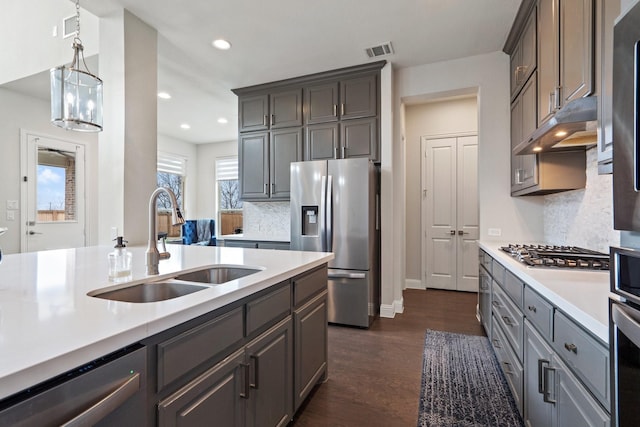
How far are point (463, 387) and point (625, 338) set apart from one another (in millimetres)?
1713

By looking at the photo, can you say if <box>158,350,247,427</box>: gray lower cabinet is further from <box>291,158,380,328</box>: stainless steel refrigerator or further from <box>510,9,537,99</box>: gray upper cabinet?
<box>510,9,537,99</box>: gray upper cabinet

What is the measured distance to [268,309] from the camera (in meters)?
1.41

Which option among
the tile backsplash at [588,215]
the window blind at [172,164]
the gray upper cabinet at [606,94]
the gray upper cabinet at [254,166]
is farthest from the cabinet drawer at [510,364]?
the window blind at [172,164]

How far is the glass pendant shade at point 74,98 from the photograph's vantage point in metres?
2.02

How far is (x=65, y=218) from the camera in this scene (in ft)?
14.9

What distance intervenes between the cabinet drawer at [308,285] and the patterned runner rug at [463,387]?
97 centimetres

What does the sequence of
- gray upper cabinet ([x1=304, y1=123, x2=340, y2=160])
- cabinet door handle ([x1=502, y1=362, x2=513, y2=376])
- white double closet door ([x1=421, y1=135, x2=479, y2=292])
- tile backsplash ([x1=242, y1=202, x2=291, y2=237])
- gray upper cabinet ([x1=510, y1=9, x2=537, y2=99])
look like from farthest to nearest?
white double closet door ([x1=421, y1=135, x2=479, y2=292])
tile backsplash ([x1=242, y1=202, x2=291, y2=237])
gray upper cabinet ([x1=304, y1=123, x2=340, y2=160])
gray upper cabinet ([x1=510, y1=9, x2=537, y2=99])
cabinet door handle ([x1=502, y1=362, x2=513, y2=376])

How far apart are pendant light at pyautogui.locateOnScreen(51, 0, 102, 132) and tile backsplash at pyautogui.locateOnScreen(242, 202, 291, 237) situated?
2652mm

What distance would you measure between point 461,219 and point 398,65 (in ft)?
8.08

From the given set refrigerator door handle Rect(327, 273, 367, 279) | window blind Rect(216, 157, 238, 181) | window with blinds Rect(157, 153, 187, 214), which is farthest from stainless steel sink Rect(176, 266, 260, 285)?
window blind Rect(216, 157, 238, 181)

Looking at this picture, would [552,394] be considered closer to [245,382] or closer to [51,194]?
[245,382]

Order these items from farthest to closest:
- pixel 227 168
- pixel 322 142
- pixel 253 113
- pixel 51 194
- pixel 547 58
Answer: pixel 227 168 < pixel 51 194 < pixel 253 113 < pixel 322 142 < pixel 547 58

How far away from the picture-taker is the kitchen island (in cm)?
62

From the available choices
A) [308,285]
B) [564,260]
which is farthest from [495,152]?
[308,285]
